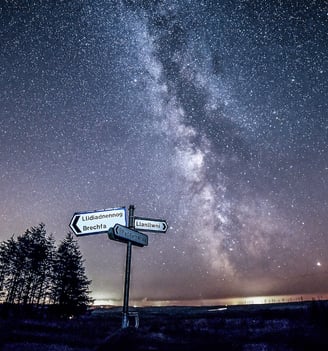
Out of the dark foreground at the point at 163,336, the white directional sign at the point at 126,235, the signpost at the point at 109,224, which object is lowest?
the dark foreground at the point at 163,336

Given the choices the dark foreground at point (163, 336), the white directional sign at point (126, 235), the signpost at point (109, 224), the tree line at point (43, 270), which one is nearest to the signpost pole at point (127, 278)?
the signpost at point (109, 224)

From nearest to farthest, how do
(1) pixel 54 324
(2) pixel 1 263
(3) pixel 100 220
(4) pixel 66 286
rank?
(3) pixel 100 220, (1) pixel 54 324, (4) pixel 66 286, (2) pixel 1 263

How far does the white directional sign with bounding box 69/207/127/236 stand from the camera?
502 cm

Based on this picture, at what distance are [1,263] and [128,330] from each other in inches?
2047

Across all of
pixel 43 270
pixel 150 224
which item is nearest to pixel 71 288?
pixel 43 270

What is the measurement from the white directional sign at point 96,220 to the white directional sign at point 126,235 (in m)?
0.27

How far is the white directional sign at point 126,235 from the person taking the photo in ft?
14.8

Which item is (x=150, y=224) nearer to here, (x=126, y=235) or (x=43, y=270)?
(x=126, y=235)

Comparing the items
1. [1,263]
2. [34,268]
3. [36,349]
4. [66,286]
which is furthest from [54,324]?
[1,263]

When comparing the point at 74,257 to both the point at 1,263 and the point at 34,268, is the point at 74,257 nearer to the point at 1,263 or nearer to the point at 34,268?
the point at 34,268

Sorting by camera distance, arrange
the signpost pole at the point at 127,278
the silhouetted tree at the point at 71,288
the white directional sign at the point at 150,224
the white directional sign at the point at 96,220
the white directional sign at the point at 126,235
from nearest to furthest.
Result: the signpost pole at the point at 127,278
the white directional sign at the point at 126,235
the white directional sign at the point at 96,220
the white directional sign at the point at 150,224
the silhouetted tree at the point at 71,288

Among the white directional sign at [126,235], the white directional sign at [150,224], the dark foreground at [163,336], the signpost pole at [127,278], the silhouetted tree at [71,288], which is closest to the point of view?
the signpost pole at [127,278]

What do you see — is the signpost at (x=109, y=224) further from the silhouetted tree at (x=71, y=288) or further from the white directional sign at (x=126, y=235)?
the silhouetted tree at (x=71, y=288)

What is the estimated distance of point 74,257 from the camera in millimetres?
38375
